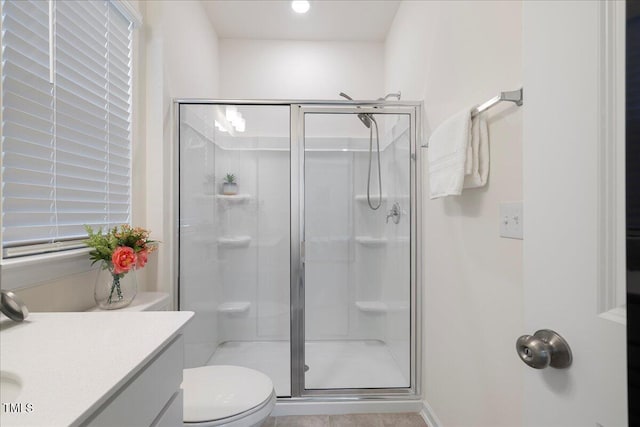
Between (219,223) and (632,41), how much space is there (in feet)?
6.52

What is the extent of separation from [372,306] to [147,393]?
65.1 inches

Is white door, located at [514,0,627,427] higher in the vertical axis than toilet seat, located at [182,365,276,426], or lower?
higher

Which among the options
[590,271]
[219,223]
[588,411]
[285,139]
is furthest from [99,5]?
[588,411]

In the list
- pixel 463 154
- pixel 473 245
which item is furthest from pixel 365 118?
pixel 473 245

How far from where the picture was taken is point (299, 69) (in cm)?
286

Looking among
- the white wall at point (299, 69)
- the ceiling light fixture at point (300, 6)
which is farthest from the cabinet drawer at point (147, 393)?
the white wall at point (299, 69)

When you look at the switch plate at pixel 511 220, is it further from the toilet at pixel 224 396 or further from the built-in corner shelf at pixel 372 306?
the built-in corner shelf at pixel 372 306

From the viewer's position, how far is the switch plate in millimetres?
929

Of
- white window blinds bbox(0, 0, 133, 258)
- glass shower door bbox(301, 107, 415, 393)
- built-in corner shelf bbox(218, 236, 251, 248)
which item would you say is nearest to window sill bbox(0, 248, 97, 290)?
white window blinds bbox(0, 0, 133, 258)

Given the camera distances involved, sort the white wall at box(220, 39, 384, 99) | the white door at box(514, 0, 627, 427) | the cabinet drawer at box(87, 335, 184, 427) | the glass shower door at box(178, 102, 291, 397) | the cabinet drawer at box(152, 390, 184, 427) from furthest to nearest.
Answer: the white wall at box(220, 39, 384, 99), the glass shower door at box(178, 102, 291, 397), the cabinet drawer at box(152, 390, 184, 427), the cabinet drawer at box(87, 335, 184, 427), the white door at box(514, 0, 627, 427)

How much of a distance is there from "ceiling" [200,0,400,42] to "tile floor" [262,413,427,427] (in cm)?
281

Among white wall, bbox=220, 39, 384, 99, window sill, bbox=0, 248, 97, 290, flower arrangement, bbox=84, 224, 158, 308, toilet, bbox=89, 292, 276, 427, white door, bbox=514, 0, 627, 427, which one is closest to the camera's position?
white door, bbox=514, 0, 627, 427

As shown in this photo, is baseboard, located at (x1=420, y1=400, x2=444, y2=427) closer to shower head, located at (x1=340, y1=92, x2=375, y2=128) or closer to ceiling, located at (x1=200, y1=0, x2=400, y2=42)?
shower head, located at (x1=340, y1=92, x2=375, y2=128)

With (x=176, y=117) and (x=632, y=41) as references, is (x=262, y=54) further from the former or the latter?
(x=632, y=41)
